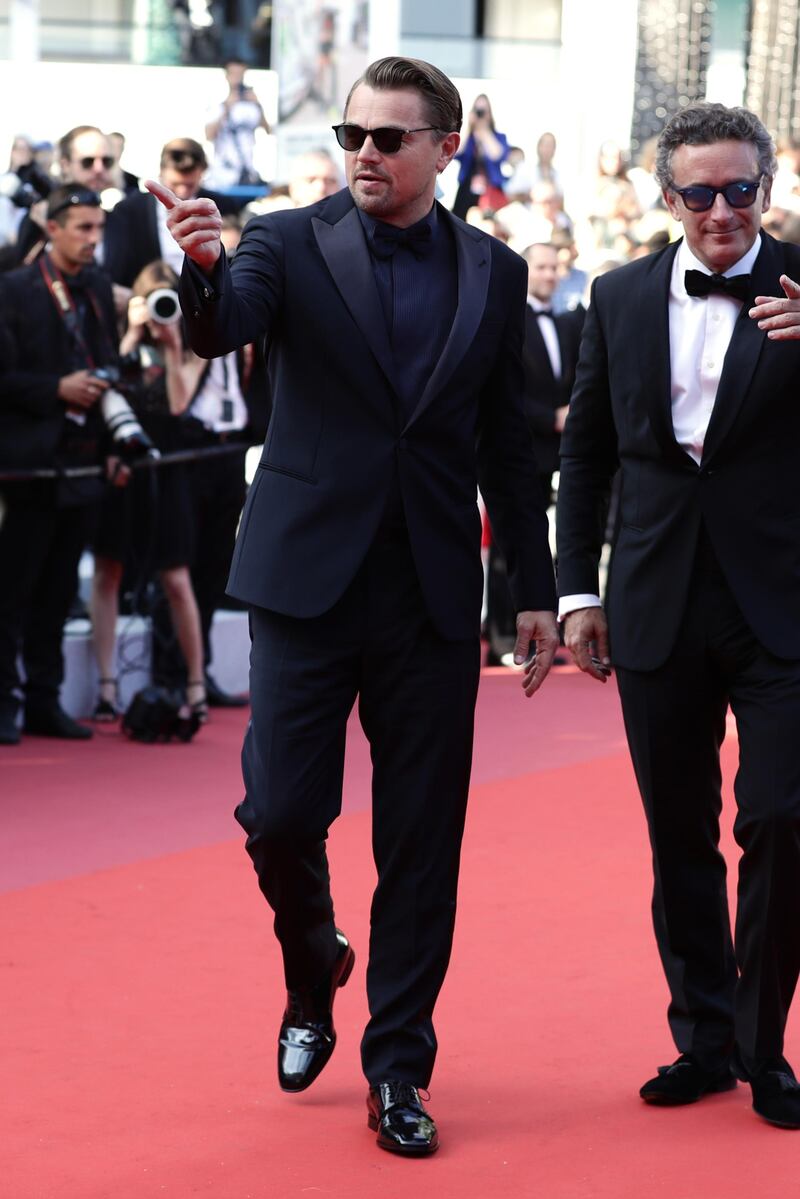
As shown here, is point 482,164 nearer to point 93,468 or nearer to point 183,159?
point 183,159

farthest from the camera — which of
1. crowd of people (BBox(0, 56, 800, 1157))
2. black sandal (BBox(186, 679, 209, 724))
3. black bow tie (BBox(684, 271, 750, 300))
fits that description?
black bow tie (BBox(684, 271, 750, 300))

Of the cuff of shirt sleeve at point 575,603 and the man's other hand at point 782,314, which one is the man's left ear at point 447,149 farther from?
the cuff of shirt sleeve at point 575,603

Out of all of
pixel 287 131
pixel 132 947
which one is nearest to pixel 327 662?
pixel 132 947

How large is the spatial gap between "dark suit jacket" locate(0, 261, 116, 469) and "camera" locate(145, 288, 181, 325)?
0.37 m

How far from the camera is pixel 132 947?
5.12 m

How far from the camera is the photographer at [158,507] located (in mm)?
8133

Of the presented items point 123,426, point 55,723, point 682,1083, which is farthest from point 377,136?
point 55,723

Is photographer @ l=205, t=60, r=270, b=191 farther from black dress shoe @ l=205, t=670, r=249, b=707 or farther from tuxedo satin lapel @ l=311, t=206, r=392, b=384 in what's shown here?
tuxedo satin lapel @ l=311, t=206, r=392, b=384

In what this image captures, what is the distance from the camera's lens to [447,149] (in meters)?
3.81

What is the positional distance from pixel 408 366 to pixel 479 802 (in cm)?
352

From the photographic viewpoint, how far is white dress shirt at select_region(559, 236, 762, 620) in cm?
391

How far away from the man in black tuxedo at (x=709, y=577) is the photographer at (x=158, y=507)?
14.1 feet

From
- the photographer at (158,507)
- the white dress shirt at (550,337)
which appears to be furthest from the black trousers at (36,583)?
the white dress shirt at (550,337)

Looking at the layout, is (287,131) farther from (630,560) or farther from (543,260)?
(630,560)
